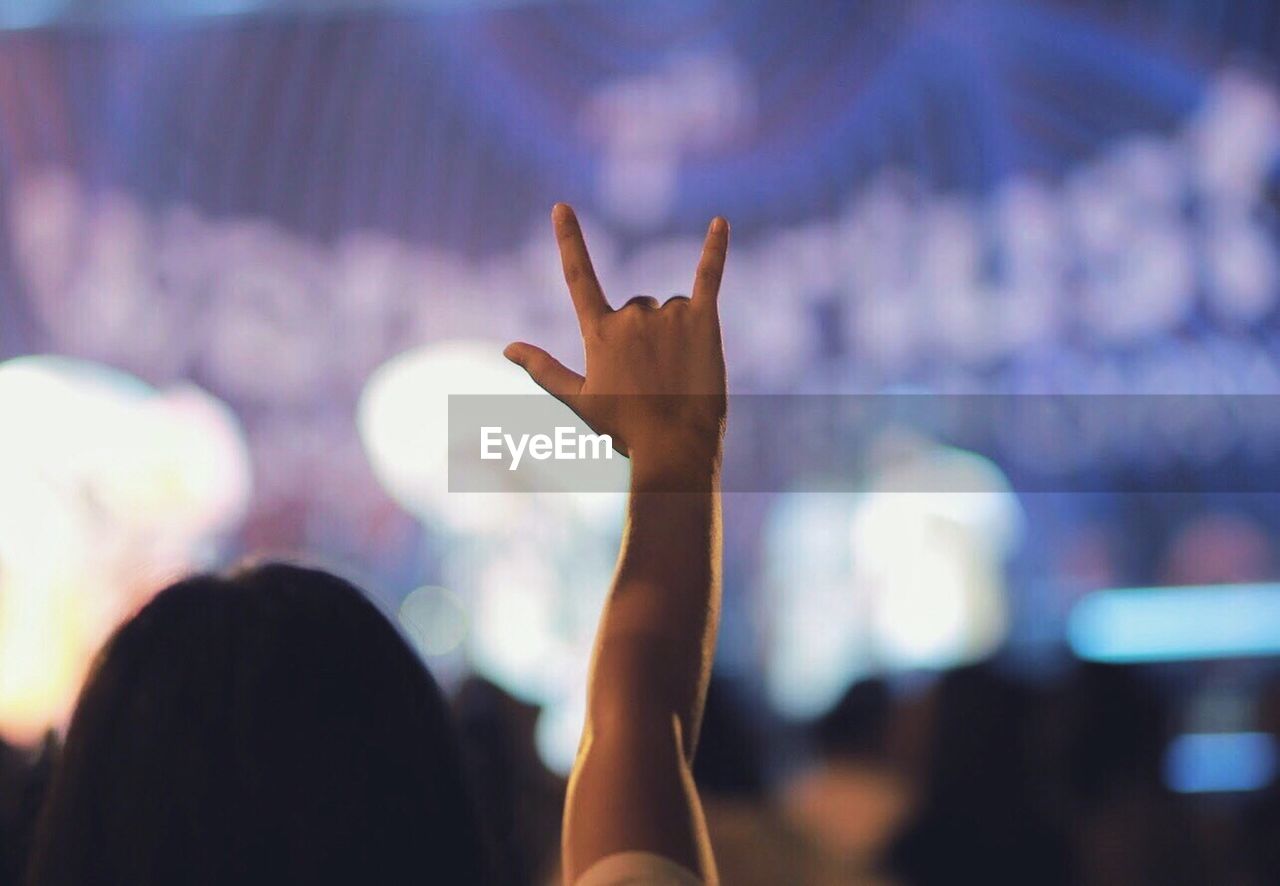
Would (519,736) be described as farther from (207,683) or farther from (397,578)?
(207,683)

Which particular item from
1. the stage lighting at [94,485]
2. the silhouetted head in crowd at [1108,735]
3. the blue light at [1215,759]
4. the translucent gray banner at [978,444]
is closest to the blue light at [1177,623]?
the blue light at [1215,759]

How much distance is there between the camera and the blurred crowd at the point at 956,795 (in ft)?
4.85

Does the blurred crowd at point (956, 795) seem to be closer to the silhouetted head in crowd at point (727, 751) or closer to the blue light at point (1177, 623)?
the silhouetted head in crowd at point (727, 751)

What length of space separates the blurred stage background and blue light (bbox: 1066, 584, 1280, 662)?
0.01 m

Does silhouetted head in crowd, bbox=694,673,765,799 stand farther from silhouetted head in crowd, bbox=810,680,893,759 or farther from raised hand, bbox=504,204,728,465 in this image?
raised hand, bbox=504,204,728,465

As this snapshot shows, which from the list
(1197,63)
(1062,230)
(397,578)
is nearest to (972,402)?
(1062,230)

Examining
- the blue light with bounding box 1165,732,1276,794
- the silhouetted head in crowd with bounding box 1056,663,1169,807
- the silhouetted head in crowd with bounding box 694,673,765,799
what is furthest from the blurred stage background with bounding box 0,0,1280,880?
the silhouetted head in crowd with bounding box 694,673,765,799

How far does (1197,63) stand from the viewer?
3.45m

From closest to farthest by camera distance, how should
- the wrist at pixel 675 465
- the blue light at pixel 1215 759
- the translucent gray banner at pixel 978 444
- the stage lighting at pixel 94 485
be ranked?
1. the wrist at pixel 675 465
2. the translucent gray banner at pixel 978 444
3. the blue light at pixel 1215 759
4. the stage lighting at pixel 94 485

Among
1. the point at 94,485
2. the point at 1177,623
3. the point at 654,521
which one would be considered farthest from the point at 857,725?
the point at 94,485

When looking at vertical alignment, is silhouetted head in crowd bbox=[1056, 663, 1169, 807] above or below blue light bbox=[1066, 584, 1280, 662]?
above

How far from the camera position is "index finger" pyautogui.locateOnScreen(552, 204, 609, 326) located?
675mm

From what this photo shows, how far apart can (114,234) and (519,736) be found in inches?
103

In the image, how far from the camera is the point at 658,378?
0.65 metres
